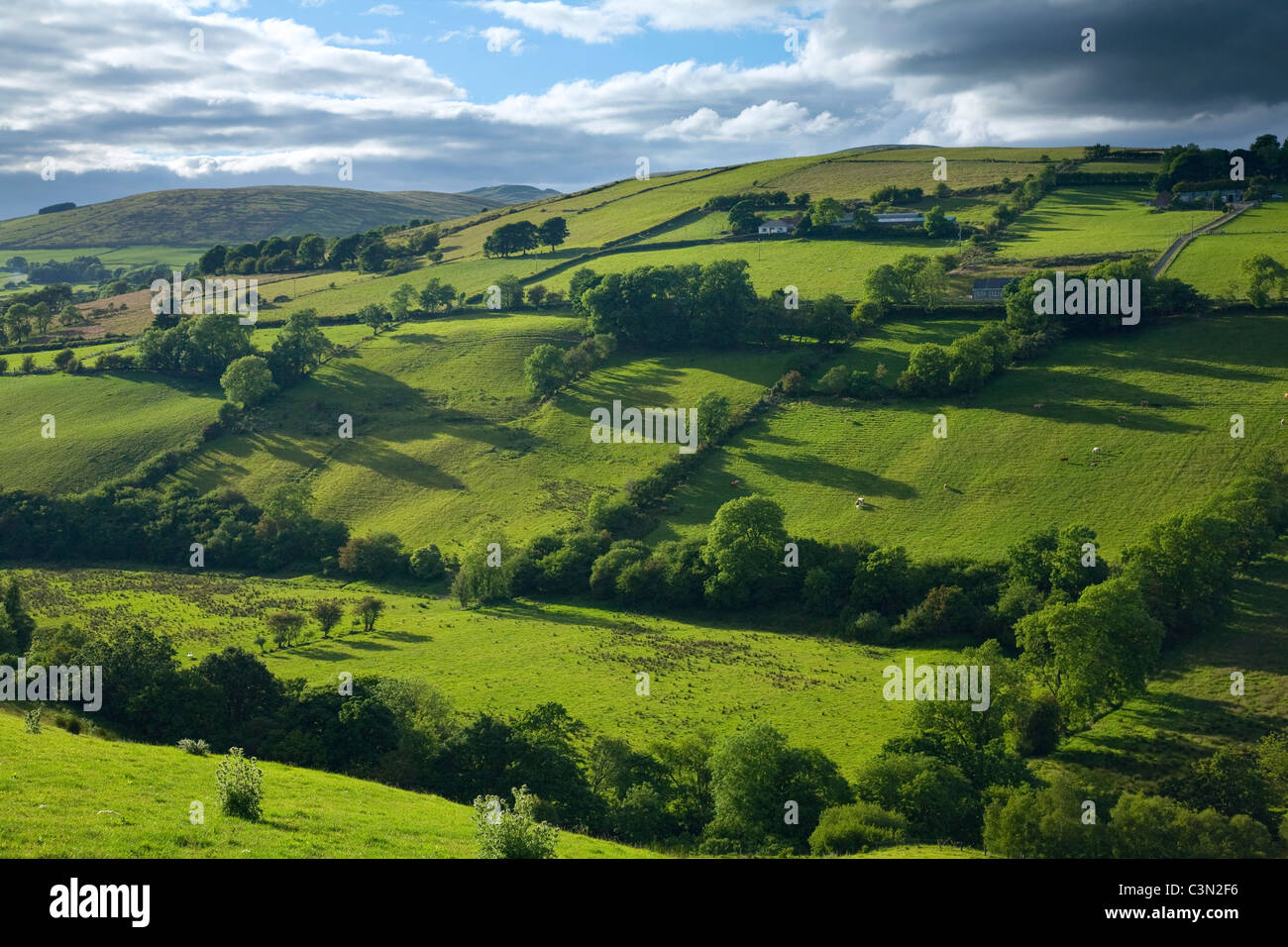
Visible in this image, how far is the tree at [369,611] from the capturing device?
78188 mm

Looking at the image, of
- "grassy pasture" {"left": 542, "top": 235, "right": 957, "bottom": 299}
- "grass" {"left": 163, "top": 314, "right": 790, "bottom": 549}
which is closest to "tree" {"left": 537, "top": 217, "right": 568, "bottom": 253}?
"grassy pasture" {"left": 542, "top": 235, "right": 957, "bottom": 299}

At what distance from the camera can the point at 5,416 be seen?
403ft

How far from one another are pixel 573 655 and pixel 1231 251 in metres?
111

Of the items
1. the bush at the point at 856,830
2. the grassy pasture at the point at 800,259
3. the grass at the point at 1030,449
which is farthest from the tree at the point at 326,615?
the grassy pasture at the point at 800,259

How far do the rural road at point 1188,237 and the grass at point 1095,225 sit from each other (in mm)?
1163

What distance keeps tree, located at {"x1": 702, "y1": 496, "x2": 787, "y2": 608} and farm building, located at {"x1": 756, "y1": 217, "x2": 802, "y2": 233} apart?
97371 millimetres

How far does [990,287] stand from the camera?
125m

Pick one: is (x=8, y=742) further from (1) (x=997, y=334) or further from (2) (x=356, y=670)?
(1) (x=997, y=334)

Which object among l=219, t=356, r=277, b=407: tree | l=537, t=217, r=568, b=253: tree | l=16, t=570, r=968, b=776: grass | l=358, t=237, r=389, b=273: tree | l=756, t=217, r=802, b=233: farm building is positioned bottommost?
l=16, t=570, r=968, b=776: grass

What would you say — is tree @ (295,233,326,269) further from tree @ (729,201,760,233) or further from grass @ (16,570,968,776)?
grass @ (16,570,968,776)

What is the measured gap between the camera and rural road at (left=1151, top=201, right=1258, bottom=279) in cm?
12250
